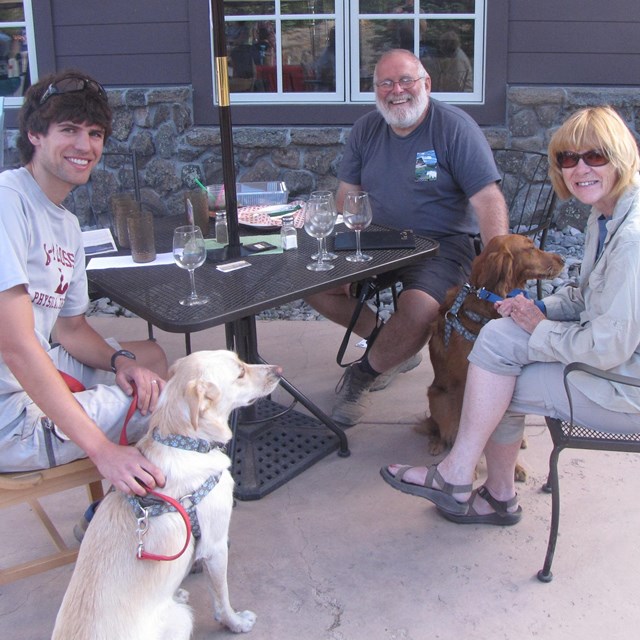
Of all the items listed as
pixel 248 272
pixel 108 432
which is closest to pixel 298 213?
pixel 248 272

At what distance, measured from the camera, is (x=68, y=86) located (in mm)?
2127

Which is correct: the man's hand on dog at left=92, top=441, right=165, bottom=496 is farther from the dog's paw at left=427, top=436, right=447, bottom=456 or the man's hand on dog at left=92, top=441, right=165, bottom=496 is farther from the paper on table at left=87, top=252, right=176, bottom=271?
the dog's paw at left=427, top=436, right=447, bottom=456

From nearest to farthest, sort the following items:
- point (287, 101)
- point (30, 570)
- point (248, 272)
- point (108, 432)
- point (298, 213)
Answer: point (108, 432) < point (30, 570) < point (248, 272) < point (298, 213) < point (287, 101)

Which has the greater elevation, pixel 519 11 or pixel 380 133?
pixel 519 11

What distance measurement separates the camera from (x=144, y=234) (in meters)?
2.78

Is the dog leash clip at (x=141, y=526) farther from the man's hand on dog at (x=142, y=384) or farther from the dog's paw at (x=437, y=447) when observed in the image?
the dog's paw at (x=437, y=447)

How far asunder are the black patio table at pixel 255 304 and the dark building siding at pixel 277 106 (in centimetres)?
282

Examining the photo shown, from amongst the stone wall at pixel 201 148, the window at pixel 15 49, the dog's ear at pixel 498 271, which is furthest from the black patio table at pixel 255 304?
the window at pixel 15 49

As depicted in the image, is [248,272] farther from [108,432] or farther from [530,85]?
[530,85]

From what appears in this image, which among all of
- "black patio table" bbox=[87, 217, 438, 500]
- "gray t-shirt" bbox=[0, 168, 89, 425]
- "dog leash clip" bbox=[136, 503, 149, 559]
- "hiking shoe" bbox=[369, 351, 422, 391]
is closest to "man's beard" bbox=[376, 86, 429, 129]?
"black patio table" bbox=[87, 217, 438, 500]

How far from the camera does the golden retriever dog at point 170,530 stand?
1.65m

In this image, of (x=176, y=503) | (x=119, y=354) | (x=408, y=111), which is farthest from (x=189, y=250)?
(x=408, y=111)

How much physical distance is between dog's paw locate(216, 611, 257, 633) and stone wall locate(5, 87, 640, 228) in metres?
4.29

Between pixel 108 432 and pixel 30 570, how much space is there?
1.81ft
